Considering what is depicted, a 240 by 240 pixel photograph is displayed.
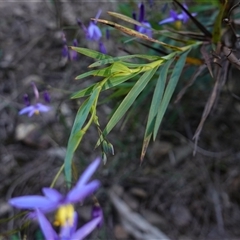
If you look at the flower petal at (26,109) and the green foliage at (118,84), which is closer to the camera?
the green foliage at (118,84)

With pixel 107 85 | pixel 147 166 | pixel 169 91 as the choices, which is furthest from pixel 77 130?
pixel 147 166

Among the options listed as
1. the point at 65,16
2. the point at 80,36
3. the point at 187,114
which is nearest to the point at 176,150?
the point at 187,114

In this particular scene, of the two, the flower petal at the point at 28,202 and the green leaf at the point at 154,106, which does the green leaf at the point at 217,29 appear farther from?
the flower petal at the point at 28,202

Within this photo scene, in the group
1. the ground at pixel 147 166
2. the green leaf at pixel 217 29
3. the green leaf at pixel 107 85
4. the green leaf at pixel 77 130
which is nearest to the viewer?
the green leaf at pixel 77 130

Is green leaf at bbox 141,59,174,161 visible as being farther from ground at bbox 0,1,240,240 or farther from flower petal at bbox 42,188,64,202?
ground at bbox 0,1,240,240

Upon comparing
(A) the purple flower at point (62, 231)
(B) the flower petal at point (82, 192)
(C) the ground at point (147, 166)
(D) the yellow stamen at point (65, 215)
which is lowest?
(C) the ground at point (147, 166)

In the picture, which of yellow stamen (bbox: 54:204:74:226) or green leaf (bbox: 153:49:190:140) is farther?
green leaf (bbox: 153:49:190:140)

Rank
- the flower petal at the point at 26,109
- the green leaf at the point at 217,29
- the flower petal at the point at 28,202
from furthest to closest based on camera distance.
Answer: the flower petal at the point at 26,109 → the green leaf at the point at 217,29 → the flower petal at the point at 28,202

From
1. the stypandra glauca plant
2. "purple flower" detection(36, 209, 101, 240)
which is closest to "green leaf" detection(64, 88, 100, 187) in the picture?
the stypandra glauca plant

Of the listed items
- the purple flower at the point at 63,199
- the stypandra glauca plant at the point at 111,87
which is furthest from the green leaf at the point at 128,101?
the purple flower at the point at 63,199
